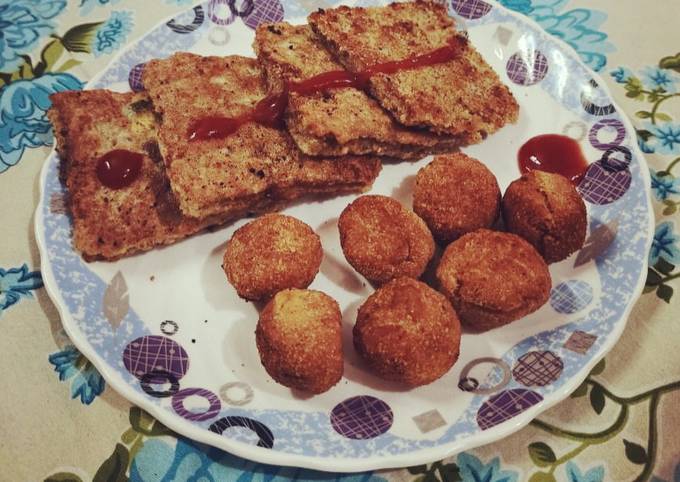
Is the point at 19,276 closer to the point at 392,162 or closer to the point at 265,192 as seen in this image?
the point at 265,192

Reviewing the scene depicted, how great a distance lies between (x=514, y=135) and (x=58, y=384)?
2852mm

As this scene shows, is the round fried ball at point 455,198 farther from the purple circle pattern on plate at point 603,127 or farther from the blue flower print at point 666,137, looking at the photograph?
the blue flower print at point 666,137

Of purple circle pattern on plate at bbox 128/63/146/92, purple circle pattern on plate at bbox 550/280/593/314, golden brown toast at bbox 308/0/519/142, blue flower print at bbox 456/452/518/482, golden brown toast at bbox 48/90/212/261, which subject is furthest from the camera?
purple circle pattern on plate at bbox 128/63/146/92

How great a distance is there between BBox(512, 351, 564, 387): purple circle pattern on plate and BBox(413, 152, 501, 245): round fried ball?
68cm

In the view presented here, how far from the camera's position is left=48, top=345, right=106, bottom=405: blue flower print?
2.82 meters

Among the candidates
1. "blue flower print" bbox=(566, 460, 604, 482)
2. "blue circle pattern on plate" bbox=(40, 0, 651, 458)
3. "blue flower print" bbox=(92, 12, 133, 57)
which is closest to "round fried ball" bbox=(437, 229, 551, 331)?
"blue circle pattern on plate" bbox=(40, 0, 651, 458)

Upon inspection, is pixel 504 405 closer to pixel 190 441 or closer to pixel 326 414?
pixel 326 414

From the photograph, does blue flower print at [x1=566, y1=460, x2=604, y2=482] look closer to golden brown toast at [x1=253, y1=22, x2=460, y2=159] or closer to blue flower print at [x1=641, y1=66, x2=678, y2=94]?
golden brown toast at [x1=253, y1=22, x2=460, y2=159]

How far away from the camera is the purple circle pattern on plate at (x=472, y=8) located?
416cm

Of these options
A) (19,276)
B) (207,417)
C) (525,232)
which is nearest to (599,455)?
(525,232)

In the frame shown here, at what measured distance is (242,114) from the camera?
346cm

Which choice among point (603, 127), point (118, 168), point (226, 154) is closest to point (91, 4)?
point (118, 168)

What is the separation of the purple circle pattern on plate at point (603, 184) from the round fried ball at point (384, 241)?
106 centimetres

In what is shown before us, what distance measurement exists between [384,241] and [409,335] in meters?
0.53
